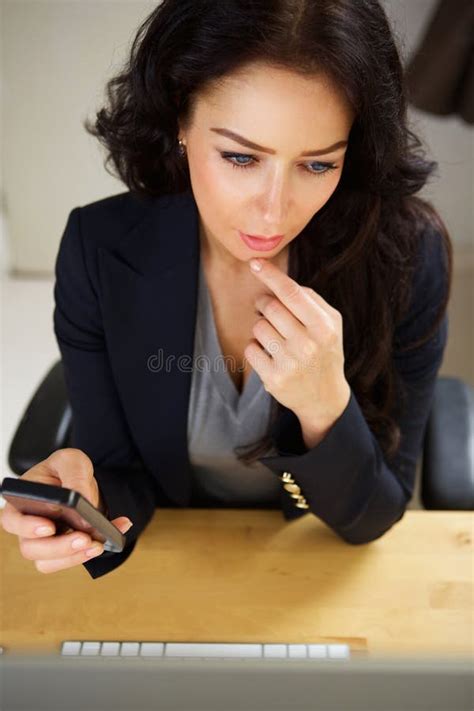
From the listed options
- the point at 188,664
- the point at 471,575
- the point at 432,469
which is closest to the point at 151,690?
the point at 188,664

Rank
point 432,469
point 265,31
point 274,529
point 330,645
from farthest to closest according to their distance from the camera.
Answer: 1. point 432,469
2. point 274,529
3. point 330,645
4. point 265,31

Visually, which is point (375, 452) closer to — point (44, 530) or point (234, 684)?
point (44, 530)

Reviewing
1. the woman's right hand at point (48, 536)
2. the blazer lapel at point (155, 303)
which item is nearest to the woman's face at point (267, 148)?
the blazer lapel at point (155, 303)

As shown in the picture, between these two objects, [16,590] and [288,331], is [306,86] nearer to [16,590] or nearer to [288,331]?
[288,331]

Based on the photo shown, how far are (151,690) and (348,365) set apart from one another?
0.52 meters

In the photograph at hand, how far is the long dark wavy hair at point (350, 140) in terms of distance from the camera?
57 centimetres

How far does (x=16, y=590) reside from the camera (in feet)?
2.34

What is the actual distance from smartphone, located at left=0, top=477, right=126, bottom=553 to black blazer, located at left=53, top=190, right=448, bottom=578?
6.6 inches

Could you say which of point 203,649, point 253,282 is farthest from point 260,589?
point 253,282

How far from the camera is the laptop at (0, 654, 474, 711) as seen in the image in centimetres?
30

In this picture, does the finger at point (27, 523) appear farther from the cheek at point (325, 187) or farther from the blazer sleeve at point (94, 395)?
the cheek at point (325, 187)

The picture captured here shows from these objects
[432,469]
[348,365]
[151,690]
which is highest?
[151,690]

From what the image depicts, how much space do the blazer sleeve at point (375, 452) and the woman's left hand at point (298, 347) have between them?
0.12ft

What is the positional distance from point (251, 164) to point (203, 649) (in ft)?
1.29
